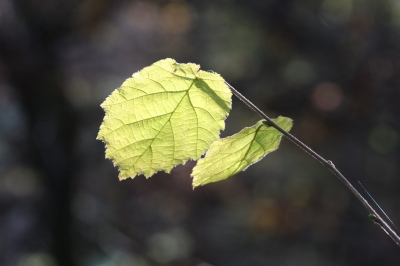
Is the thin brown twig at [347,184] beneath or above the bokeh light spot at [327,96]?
beneath

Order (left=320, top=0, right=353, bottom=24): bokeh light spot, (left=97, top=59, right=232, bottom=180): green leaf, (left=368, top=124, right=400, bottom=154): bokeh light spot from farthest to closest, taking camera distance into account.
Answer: (left=320, top=0, right=353, bottom=24): bokeh light spot < (left=368, top=124, right=400, bottom=154): bokeh light spot < (left=97, top=59, right=232, bottom=180): green leaf

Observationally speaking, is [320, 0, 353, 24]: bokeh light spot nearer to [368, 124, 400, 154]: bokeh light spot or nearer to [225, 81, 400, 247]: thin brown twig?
[368, 124, 400, 154]: bokeh light spot

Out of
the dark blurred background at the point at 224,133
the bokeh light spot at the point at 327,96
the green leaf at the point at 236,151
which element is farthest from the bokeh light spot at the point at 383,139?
the green leaf at the point at 236,151

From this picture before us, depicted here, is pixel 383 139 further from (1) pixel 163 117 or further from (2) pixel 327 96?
(1) pixel 163 117

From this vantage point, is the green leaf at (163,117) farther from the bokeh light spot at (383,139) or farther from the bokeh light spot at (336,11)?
the bokeh light spot at (336,11)

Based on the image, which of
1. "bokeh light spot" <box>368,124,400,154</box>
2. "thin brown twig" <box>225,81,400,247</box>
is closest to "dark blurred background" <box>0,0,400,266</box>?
"bokeh light spot" <box>368,124,400,154</box>

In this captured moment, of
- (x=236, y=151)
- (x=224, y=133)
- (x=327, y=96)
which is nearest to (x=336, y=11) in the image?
(x=327, y=96)
